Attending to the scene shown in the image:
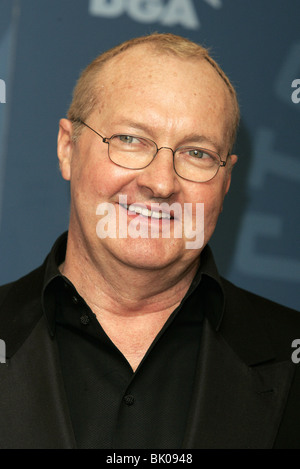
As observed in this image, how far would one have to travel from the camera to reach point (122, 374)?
1696mm

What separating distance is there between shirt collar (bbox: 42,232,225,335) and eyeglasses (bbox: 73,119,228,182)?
270mm

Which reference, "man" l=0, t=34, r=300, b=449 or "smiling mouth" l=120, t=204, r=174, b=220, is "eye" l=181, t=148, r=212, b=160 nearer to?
"man" l=0, t=34, r=300, b=449

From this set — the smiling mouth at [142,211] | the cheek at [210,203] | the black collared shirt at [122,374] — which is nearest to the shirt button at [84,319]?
the black collared shirt at [122,374]

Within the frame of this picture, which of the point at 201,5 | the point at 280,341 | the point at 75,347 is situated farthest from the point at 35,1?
the point at 280,341

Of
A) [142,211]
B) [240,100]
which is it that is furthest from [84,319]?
[240,100]

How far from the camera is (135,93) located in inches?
71.1

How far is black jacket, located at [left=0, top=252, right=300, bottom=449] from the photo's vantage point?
1.62 m

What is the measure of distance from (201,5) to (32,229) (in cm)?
100

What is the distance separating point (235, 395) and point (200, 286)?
347 millimetres

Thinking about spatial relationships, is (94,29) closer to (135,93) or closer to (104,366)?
(135,93)

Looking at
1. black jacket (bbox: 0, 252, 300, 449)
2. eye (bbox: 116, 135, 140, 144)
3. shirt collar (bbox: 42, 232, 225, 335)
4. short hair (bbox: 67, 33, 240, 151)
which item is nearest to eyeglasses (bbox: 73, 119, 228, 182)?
eye (bbox: 116, 135, 140, 144)

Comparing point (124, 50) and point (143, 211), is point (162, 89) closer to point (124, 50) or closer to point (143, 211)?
point (124, 50)

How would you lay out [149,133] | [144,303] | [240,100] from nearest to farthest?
1. [149,133]
2. [144,303]
3. [240,100]
